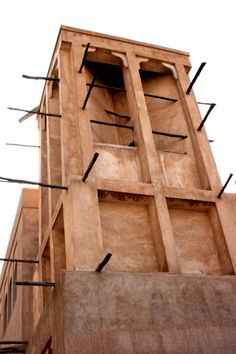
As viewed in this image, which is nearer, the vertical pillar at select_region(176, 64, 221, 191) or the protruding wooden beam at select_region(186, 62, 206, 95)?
the vertical pillar at select_region(176, 64, 221, 191)

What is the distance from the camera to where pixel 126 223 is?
9562 millimetres

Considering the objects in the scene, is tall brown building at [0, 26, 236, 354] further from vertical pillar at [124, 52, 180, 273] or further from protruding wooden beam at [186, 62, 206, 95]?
protruding wooden beam at [186, 62, 206, 95]

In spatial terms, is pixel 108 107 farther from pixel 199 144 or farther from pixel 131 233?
pixel 131 233

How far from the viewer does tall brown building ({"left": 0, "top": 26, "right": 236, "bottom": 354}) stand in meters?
7.80

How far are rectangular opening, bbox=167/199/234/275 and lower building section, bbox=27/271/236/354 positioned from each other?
0.77 meters

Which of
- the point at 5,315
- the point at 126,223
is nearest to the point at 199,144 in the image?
the point at 126,223

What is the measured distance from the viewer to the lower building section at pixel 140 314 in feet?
24.3

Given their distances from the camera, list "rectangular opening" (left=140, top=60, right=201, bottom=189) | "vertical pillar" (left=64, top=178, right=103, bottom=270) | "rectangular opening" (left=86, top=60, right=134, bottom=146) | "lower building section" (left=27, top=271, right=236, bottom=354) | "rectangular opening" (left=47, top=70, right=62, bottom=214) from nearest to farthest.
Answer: "lower building section" (left=27, top=271, right=236, bottom=354)
"vertical pillar" (left=64, top=178, right=103, bottom=270)
"rectangular opening" (left=140, top=60, right=201, bottom=189)
"rectangular opening" (left=47, top=70, right=62, bottom=214)
"rectangular opening" (left=86, top=60, right=134, bottom=146)

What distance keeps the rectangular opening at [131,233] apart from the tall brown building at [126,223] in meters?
0.02

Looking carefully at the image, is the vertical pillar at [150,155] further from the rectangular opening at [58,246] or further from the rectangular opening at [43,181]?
the rectangular opening at [43,181]

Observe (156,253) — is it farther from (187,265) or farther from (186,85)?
(186,85)

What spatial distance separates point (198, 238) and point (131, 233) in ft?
4.92

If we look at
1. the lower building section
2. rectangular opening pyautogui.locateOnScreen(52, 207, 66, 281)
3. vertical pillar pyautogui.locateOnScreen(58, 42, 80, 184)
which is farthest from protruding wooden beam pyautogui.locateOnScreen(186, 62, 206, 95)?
the lower building section

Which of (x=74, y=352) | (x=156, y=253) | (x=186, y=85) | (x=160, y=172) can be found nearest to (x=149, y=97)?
(x=186, y=85)
